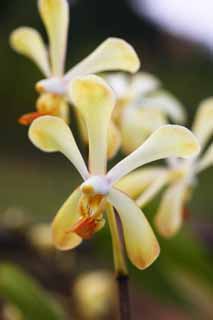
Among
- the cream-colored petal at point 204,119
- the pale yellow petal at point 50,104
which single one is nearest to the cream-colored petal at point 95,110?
the pale yellow petal at point 50,104

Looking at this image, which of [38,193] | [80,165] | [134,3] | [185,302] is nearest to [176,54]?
[134,3]

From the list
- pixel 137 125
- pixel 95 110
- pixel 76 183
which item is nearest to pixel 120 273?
pixel 95 110

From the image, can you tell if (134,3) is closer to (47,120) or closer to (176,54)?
(176,54)

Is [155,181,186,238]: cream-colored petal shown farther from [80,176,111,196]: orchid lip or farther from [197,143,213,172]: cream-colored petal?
[80,176,111,196]: orchid lip

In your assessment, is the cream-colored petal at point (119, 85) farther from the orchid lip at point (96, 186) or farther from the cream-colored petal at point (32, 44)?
the orchid lip at point (96, 186)

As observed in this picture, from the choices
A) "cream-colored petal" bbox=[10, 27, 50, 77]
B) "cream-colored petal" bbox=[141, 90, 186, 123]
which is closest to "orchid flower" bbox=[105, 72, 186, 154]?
"cream-colored petal" bbox=[141, 90, 186, 123]

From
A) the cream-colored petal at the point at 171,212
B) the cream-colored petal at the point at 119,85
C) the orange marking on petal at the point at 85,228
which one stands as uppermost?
the orange marking on petal at the point at 85,228

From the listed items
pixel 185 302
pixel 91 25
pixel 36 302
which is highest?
pixel 36 302

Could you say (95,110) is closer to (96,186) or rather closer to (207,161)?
(96,186)
